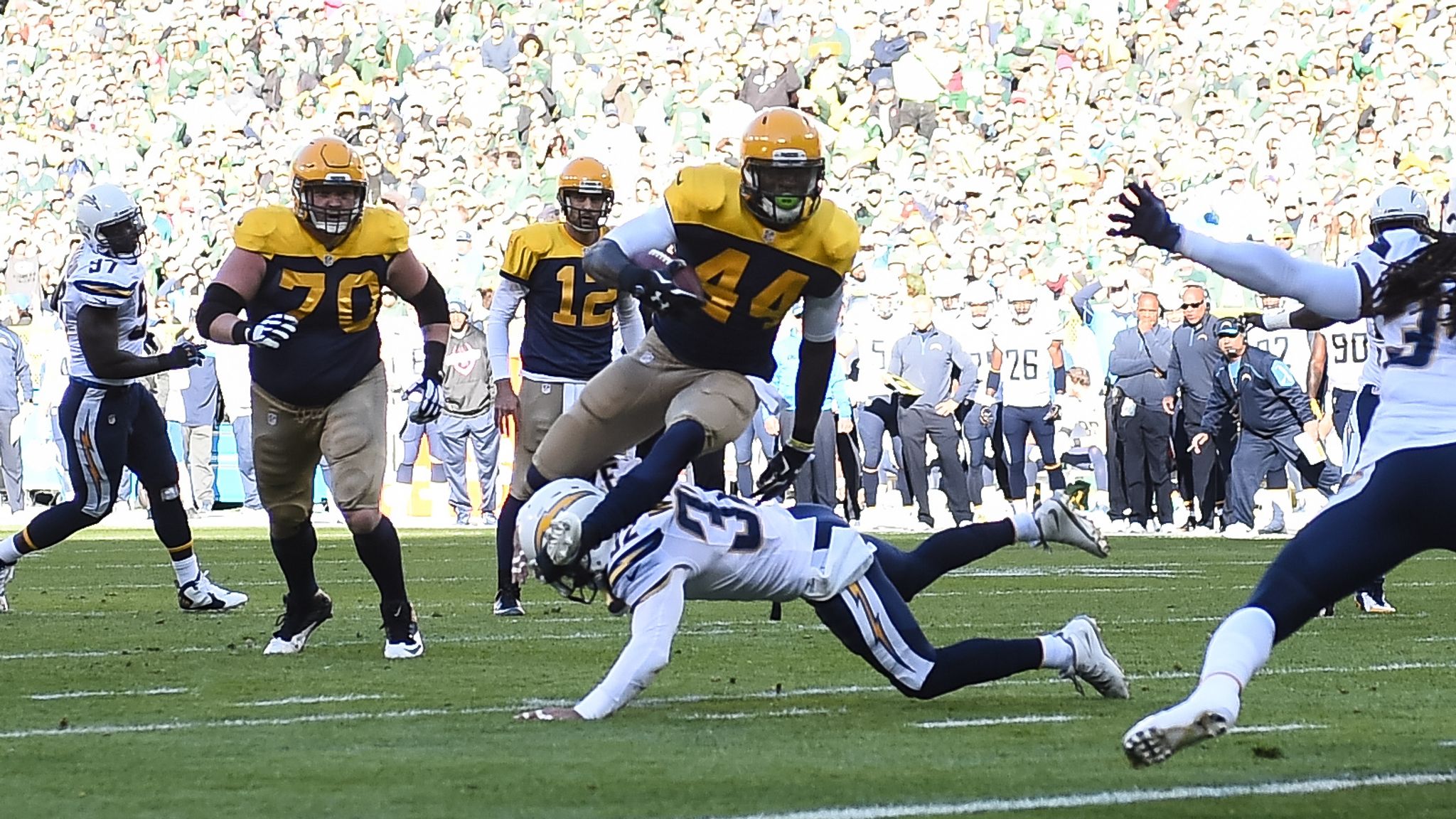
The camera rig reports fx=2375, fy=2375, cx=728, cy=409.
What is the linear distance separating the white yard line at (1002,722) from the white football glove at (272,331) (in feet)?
8.60

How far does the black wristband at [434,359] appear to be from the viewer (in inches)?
313

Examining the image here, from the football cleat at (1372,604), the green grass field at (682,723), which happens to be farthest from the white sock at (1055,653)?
the football cleat at (1372,604)

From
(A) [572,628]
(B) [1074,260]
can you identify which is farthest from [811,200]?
(B) [1074,260]

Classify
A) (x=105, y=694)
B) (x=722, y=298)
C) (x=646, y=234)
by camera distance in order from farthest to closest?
(x=722, y=298)
(x=646, y=234)
(x=105, y=694)

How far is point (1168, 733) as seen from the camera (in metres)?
4.28

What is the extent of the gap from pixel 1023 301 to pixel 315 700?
1184 centimetres

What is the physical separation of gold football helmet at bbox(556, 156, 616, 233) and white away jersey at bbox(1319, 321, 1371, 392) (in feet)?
26.2

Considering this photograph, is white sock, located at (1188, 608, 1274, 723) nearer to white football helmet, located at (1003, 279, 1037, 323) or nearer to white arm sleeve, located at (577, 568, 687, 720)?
white arm sleeve, located at (577, 568, 687, 720)

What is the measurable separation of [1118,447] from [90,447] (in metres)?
9.01

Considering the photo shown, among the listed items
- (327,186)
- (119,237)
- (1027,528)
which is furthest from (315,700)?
(119,237)

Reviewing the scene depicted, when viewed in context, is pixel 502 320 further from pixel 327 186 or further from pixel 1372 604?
pixel 1372 604

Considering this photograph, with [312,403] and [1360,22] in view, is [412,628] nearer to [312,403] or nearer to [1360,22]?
[312,403]

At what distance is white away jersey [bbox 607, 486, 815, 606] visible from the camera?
5.82m

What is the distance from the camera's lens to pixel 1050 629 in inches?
343
